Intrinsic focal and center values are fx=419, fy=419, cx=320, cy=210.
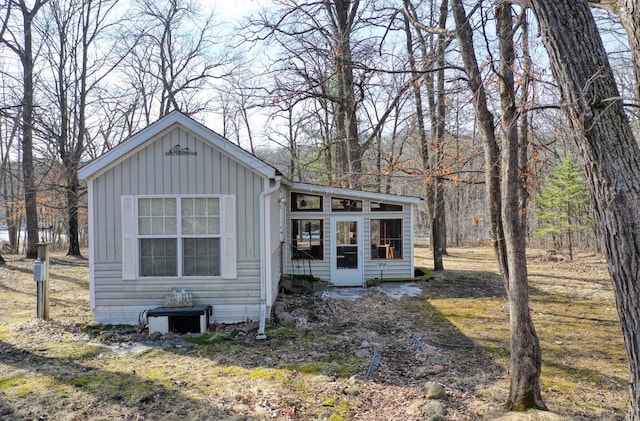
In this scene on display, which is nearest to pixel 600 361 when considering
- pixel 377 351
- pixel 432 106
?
pixel 377 351

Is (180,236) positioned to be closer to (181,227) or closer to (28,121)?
(181,227)

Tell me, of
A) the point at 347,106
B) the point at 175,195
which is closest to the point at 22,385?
the point at 175,195

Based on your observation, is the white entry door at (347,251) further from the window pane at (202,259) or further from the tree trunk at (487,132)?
the tree trunk at (487,132)

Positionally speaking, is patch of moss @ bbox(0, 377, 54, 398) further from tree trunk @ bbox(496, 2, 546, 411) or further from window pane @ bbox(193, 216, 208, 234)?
tree trunk @ bbox(496, 2, 546, 411)

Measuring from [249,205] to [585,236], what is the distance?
21314 millimetres

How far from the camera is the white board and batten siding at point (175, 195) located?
288 inches

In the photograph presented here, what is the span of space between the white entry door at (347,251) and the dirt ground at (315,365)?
7.57ft

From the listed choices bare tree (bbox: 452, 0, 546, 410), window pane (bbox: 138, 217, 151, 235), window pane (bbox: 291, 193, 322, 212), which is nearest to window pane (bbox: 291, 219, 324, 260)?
window pane (bbox: 291, 193, 322, 212)

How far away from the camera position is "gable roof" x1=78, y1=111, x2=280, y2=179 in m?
7.15

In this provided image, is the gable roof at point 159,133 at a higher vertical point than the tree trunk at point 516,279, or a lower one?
higher

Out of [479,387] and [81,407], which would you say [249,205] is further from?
[479,387]

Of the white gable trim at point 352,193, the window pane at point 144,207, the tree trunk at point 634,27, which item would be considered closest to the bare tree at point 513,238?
the tree trunk at point 634,27

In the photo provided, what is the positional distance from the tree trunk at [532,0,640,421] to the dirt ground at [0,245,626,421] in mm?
1639

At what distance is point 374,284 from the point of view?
38.8 ft
